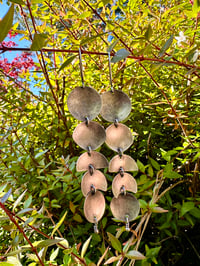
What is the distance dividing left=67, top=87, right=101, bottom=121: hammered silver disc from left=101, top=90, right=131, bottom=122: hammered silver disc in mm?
42

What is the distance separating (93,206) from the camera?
1.57 feet

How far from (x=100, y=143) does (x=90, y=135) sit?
0.02 metres

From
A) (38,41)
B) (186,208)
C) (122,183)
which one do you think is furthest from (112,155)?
(38,41)

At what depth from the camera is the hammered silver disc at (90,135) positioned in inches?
17.7

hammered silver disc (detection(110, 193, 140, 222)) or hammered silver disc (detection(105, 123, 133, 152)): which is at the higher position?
hammered silver disc (detection(105, 123, 133, 152))

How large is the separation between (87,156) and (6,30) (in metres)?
0.26

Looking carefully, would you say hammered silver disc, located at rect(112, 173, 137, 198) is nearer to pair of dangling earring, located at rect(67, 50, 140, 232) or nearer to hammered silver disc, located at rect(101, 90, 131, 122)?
pair of dangling earring, located at rect(67, 50, 140, 232)

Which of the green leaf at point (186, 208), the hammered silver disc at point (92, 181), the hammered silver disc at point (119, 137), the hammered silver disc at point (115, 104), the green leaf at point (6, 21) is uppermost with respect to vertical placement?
the green leaf at point (6, 21)

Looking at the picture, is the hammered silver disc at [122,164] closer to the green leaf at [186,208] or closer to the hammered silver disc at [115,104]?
the hammered silver disc at [115,104]

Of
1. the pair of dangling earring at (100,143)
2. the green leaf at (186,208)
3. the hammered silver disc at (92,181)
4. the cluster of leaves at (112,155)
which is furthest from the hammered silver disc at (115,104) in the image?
the green leaf at (186,208)

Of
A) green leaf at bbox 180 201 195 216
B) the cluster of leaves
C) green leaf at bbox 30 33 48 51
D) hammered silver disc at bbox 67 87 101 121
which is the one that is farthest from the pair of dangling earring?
green leaf at bbox 180 201 195 216

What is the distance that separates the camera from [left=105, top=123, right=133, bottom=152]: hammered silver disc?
1.58ft

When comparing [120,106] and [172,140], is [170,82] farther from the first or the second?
[120,106]

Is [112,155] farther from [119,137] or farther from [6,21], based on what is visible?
[6,21]
